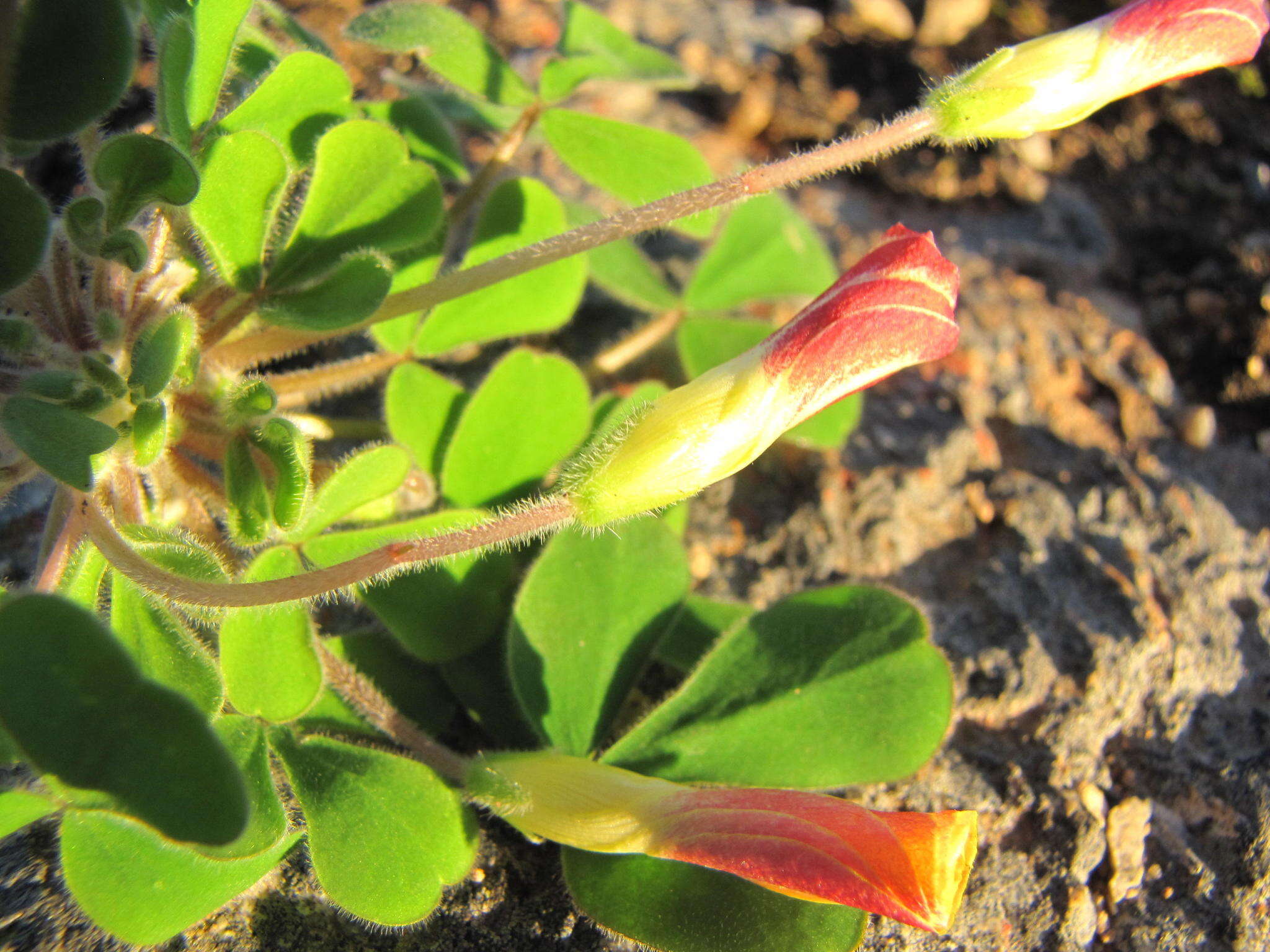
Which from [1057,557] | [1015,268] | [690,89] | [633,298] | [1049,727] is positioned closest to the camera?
[1049,727]

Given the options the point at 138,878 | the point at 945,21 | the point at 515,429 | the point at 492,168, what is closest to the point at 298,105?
the point at 492,168

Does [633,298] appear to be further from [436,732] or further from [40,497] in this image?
[40,497]

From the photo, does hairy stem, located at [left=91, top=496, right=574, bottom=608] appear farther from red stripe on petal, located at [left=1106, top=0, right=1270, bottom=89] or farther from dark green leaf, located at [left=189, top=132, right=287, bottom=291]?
red stripe on petal, located at [left=1106, top=0, right=1270, bottom=89]

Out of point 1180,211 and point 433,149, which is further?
point 1180,211

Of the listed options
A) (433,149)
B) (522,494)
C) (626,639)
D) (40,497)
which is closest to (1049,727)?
(626,639)

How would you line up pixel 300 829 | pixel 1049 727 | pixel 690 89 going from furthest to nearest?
pixel 690 89
pixel 1049 727
pixel 300 829

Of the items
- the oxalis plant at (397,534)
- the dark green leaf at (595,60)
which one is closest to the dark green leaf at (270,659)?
the oxalis plant at (397,534)

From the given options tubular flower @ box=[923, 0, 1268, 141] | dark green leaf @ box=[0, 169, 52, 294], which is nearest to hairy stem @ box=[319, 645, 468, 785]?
dark green leaf @ box=[0, 169, 52, 294]

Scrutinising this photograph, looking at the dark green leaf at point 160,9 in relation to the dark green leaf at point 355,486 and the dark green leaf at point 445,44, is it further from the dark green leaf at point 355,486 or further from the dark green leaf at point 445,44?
the dark green leaf at point 355,486
